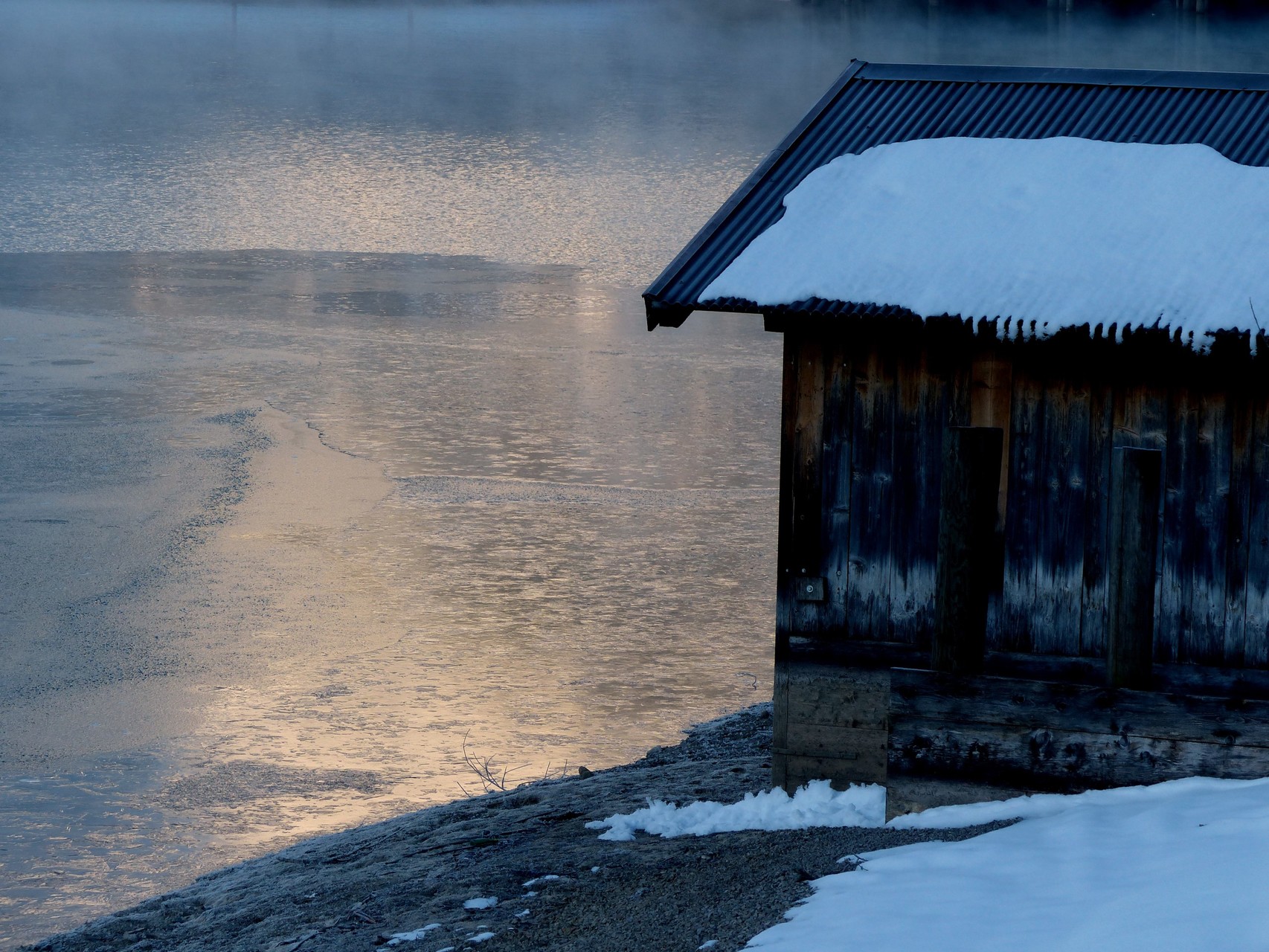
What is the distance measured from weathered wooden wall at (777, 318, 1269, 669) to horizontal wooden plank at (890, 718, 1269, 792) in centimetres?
43

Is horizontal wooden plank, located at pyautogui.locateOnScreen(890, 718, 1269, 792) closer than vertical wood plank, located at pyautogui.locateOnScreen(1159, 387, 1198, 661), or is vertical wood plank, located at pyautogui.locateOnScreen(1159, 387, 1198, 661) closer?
horizontal wooden plank, located at pyautogui.locateOnScreen(890, 718, 1269, 792)

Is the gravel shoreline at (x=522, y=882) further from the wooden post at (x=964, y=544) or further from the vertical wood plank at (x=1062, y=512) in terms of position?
the vertical wood plank at (x=1062, y=512)

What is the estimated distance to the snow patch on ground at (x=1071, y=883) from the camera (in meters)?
5.95

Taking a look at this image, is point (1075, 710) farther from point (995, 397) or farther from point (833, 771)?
Result: point (995, 397)

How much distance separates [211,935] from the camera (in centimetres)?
847

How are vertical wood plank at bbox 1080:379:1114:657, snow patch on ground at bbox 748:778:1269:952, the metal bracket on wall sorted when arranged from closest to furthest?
1. snow patch on ground at bbox 748:778:1269:952
2. vertical wood plank at bbox 1080:379:1114:657
3. the metal bracket on wall

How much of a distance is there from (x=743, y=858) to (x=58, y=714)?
756 cm

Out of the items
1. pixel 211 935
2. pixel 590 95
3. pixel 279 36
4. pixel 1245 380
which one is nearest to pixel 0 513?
pixel 211 935

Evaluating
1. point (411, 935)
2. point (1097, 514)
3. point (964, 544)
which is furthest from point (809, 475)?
point (411, 935)

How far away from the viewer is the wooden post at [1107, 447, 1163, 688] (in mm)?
7309

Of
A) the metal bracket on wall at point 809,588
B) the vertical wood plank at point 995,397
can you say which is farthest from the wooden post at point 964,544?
the metal bracket on wall at point 809,588

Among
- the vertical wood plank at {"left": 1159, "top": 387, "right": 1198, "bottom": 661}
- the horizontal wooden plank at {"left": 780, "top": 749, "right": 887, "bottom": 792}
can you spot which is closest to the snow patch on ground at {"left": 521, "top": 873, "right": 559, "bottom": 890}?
the horizontal wooden plank at {"left": 780, "top": 749, "right": 887, "bottom": 792}

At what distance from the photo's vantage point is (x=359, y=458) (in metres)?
20.7

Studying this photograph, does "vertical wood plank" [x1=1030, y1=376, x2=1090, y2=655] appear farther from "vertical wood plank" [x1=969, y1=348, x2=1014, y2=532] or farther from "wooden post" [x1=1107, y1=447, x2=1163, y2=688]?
"wooden post" [x1=1107, y1=447, x2=1163, y2=688]
